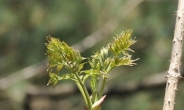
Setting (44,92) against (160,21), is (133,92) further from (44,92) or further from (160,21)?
(160,21)

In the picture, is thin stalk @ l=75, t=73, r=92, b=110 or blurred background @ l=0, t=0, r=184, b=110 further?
blurred background @ l=0, t=0, r=184, b=110

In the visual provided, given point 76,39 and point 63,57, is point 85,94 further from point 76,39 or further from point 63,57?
point 76,39

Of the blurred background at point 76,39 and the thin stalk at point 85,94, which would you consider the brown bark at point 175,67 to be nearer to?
the thin stalk at point 85,94

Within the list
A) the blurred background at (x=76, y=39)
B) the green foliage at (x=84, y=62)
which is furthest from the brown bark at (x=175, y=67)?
A: the blurred background at (x=76, y=39)

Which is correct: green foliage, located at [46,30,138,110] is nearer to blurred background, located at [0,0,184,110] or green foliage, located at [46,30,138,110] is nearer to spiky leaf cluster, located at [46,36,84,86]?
spiky leaf cluster, located at [46,36,84,86]

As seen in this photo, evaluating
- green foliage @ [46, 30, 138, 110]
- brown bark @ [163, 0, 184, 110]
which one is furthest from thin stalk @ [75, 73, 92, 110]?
brown bark @ [163, 0, 184, 110]

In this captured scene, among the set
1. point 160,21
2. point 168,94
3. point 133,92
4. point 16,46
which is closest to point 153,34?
point 160,21
